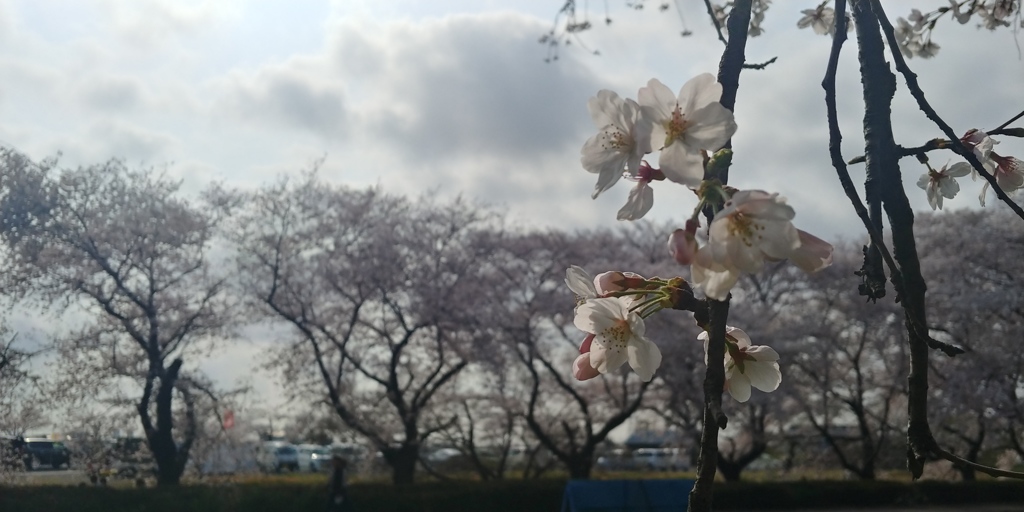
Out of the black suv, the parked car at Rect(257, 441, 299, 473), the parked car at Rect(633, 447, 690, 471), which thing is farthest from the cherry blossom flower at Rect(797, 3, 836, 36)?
the parked car at Rect(257, 441, 299, 473)

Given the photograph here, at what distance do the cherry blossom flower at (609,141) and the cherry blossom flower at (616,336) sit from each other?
0.14m

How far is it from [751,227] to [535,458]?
17.7m

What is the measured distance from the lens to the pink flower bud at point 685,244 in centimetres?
87

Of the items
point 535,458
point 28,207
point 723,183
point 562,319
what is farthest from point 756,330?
point 723,183

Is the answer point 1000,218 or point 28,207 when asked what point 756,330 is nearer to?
point 1000,218

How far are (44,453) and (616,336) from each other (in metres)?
16.6

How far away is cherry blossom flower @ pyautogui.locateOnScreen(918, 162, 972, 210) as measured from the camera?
158 centimetres

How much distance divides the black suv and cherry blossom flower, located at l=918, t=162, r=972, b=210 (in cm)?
1599

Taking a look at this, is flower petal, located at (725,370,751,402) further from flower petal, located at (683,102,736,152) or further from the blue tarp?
the blue tarp

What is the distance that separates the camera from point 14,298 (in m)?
14.6

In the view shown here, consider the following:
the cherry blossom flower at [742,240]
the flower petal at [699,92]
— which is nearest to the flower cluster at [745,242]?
the cherry blossom flower at [742,240]

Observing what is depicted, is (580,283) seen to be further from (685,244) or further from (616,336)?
(685,244)

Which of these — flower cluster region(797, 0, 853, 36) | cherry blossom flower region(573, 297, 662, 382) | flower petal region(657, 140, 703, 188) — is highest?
flower cluster region(797, 0, 853, 36)

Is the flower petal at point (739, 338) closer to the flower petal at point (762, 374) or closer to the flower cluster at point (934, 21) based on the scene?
the flower petal at point (762, 374)
